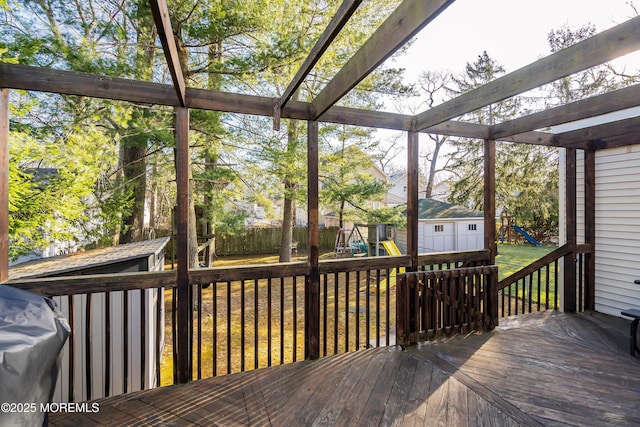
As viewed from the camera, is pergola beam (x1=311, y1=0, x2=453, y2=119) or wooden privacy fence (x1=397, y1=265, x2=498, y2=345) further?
wooden privacy fence (x1=397, y1=265, x2=498, y2=345)

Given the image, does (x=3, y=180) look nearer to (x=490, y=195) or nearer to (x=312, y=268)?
(x=312, y=268)

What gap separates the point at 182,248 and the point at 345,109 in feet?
6.10

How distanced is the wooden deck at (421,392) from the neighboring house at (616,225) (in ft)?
4.35

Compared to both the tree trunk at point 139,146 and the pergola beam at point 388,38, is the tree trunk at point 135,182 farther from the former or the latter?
the pergola beam at point 388,38

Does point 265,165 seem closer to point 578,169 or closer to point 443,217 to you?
point 578,169

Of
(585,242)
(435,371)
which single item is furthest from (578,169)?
(435,371)

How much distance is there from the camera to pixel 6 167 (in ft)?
6.37

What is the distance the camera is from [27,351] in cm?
120

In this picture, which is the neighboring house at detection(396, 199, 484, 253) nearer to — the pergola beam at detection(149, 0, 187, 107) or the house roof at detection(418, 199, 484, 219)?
the house roof at detection(418, 199, 484, 219)

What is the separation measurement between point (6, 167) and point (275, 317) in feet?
16.6

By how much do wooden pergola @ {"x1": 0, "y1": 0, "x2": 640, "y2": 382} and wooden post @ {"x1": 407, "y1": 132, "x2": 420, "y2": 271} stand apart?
0.01m

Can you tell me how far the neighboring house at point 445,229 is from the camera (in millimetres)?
13469

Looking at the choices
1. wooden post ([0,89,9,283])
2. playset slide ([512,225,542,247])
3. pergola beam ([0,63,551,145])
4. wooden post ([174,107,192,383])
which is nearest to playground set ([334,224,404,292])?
playset slide ([512,225,542,247])

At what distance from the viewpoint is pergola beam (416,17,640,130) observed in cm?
170
